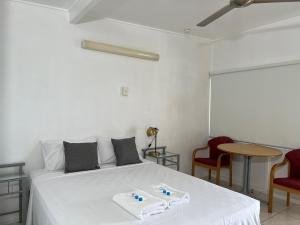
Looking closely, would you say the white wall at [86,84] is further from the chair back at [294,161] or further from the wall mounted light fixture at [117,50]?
the chair back at [294,161]

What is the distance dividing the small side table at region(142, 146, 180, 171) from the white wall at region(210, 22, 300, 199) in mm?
1128

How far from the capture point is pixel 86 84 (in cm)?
343

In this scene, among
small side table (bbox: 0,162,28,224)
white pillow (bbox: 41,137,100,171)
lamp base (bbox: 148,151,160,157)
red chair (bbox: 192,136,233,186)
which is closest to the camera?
small side table (bbox: 0,162,28,224)

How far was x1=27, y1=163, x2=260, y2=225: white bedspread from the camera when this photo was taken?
1.80m

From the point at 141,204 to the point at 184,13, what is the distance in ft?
8.57

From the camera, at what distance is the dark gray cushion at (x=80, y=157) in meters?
2.90

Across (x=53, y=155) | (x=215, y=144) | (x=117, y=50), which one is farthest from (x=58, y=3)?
(x=215, y=144)

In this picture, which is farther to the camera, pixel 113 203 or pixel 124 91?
pixel 124 91

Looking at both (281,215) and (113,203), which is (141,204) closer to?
(113,203)

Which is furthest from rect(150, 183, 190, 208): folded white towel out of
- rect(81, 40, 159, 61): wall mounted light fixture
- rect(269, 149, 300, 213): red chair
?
rect(81, 40, 159, 61): wall mounted light fixture

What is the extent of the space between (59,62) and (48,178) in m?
1.49

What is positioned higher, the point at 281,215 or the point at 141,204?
the point at 141,204

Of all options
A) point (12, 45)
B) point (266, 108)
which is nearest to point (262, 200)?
point (266, 108)

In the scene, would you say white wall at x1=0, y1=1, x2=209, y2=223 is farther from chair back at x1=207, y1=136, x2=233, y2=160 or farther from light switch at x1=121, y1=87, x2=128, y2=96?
chair back at x1=207, y1=136, x2=233, y2=160
